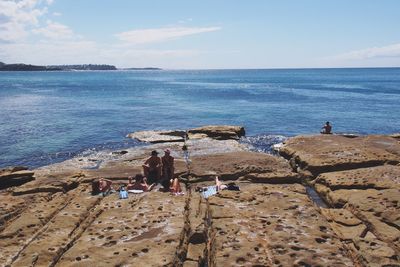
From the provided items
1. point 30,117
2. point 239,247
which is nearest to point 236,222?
point 239,247

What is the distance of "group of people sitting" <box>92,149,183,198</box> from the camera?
15492 millimetres

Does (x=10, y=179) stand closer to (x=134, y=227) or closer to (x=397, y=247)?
(x=134, y=227)

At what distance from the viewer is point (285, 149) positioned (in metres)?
24.1

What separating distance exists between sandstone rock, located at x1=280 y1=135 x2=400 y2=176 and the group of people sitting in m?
6.85

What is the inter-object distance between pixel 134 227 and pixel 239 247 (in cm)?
315

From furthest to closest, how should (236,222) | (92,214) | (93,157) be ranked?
(93,157), (92,214), (236,222)

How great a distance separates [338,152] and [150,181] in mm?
9800

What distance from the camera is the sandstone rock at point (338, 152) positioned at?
18859 mm

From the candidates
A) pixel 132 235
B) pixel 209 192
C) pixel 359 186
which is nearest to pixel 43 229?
pixel 132 235

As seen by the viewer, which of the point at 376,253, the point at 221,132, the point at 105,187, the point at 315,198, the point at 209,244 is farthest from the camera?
the point at 221,132

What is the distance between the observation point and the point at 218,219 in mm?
12156

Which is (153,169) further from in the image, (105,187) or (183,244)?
→ (183,244)

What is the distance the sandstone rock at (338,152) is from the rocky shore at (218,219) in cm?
9

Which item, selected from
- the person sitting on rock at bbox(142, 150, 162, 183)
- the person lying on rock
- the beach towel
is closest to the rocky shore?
the beach towel
